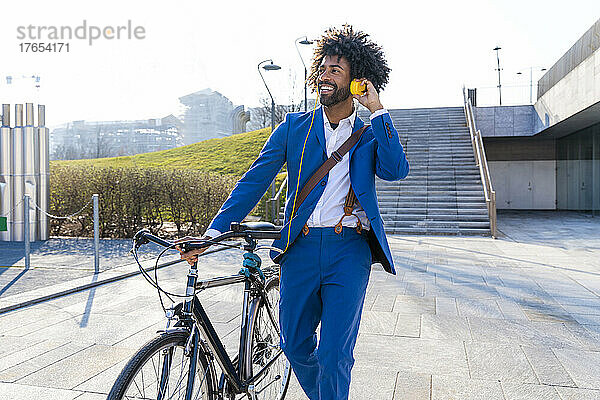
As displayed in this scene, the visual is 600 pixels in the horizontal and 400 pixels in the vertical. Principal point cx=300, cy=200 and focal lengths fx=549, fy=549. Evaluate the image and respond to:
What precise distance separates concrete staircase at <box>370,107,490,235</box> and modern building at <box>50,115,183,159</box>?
1094 inches

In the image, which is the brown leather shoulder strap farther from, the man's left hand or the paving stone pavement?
the paving stone pavement

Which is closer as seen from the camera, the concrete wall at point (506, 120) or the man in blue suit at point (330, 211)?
the man in blue suit at point (330, 211)

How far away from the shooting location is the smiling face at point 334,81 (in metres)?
2.64

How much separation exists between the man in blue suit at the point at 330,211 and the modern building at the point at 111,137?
144ft

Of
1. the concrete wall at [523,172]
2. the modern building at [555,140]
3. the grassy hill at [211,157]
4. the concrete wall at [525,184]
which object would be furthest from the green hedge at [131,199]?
the concrete wall at [525,184]

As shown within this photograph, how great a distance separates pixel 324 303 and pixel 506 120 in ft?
82.5

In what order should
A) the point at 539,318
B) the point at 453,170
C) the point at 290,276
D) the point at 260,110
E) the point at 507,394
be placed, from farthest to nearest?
the point at 260,110, the point at 453,170, the point at 539,318, the point at 507,394, the point at 290,276

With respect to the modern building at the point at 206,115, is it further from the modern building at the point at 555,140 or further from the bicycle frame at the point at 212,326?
the bicycle frame at the point at 212,326

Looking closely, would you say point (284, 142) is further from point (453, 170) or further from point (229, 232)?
point (453, 170)

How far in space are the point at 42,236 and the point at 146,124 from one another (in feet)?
118

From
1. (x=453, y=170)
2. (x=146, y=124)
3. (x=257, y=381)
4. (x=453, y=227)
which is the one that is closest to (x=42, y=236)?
(x=453, y=227)

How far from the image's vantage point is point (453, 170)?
19.0m

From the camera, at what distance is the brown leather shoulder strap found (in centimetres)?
262

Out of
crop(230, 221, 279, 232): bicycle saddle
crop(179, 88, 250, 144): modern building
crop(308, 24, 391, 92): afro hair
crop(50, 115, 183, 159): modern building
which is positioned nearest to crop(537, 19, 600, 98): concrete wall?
crop(308, 24, 391, 92): afro hair
